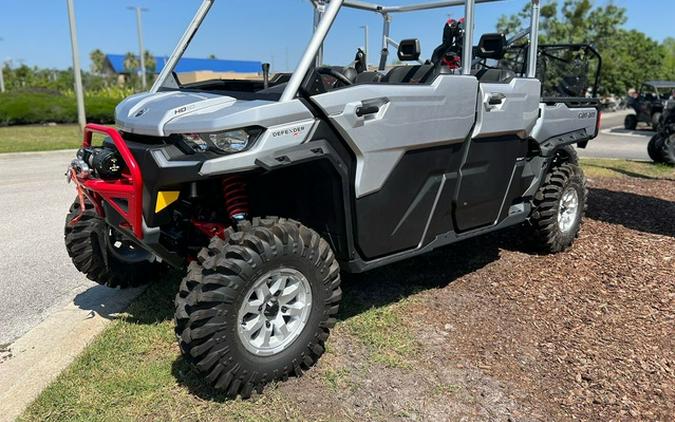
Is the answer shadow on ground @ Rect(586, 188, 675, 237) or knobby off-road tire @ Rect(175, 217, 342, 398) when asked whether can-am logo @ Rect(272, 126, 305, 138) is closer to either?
knobby off-road tire @ Rect(175, 217, 342, 398)

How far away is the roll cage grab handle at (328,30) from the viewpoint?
311cm

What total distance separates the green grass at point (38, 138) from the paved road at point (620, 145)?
43.6 ft

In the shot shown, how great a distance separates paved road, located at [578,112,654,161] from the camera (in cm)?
1438

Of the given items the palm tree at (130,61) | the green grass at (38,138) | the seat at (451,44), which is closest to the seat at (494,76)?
the seat at (451,44)

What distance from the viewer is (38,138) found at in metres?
16.6

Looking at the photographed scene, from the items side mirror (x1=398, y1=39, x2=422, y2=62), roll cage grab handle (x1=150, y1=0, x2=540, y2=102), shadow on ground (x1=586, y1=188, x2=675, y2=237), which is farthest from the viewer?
shadow on ground (x1=586, y1=188, x2=675, y2=237)

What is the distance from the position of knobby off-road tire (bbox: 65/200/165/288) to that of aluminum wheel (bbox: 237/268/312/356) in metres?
1.32

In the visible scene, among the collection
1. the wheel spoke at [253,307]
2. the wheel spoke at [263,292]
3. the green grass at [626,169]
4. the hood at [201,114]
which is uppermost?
the hood at [201,114]

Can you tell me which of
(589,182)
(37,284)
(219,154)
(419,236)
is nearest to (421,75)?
(419,236)

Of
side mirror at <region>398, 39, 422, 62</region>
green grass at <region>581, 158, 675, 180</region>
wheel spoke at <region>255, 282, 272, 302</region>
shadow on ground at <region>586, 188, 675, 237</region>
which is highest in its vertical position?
side mirror at <region>398, 39, 422, 62</region>

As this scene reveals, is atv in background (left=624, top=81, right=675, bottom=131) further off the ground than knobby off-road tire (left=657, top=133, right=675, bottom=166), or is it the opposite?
atv in background (left=624, top=81, right=675, bottom=131)

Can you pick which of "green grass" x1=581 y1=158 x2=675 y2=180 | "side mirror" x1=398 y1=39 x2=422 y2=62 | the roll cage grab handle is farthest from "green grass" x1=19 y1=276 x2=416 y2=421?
"green grass" x1=581 y1=158 x2=675 y2=180

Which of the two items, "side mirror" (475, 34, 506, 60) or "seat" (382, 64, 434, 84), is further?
"side mirror" (475, 34, 506, 60)

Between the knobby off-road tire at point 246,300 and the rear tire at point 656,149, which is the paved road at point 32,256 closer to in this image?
the knobby off-road tire at point 246,300
